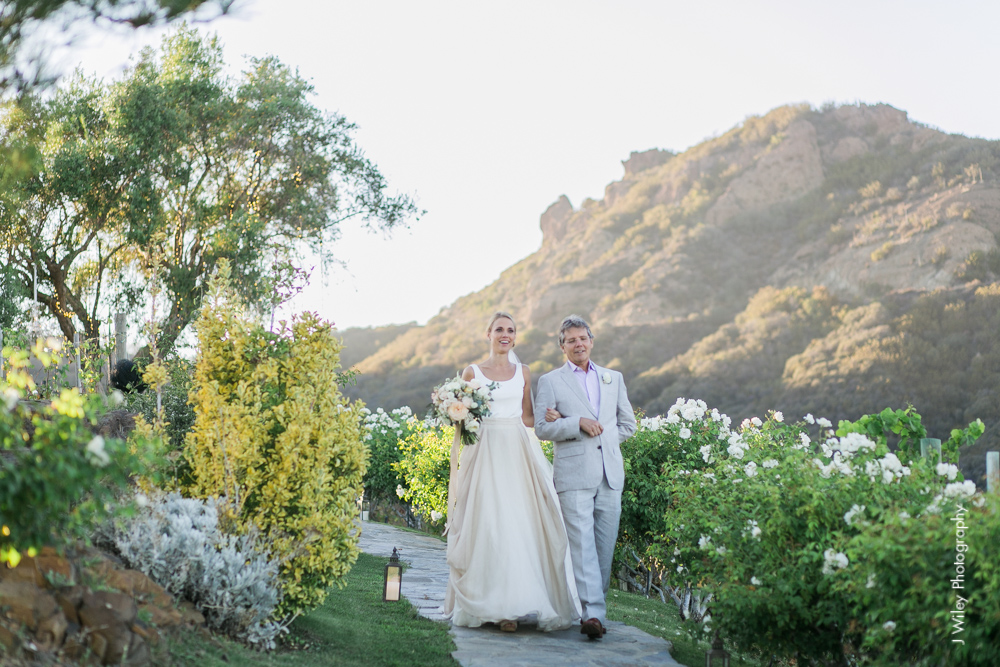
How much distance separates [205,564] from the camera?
3643 millimetres

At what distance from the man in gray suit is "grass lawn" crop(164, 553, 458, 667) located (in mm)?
1020

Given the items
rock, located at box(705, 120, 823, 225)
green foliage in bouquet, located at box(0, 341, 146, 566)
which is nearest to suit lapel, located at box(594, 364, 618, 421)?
green foliage in bouquet, located at box(0, 341, 146, 566)

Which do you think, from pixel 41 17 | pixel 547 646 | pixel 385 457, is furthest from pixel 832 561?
pixel 385 457

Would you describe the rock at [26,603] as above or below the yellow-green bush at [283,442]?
below

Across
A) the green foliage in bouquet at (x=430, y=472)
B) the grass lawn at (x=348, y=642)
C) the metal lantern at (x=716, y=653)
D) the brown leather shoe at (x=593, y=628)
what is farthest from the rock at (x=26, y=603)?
the green foliage in bouquet at (x=430, y=472)

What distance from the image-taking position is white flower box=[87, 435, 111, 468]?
2.54 m

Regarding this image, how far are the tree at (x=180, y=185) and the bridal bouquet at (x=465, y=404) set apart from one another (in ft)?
26.4

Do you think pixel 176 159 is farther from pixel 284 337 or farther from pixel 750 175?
pixel 750 175

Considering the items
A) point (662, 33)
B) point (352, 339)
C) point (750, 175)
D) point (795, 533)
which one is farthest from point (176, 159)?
point (750, 175)

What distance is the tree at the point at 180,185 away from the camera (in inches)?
504

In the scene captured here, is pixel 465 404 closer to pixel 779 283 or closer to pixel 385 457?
pixel 385 457

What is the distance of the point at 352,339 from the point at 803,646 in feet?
165

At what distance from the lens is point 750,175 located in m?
51.3

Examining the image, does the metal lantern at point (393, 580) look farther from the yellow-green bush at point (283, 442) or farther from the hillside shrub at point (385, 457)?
the hillside shrub at point (385, 457)
